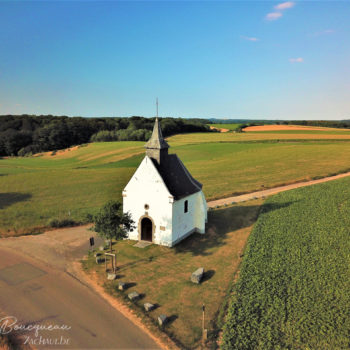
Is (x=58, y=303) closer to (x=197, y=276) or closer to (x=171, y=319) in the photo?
(x=171, y=319)

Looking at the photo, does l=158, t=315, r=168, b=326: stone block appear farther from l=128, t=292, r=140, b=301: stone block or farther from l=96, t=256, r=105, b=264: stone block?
l=96, t=256, r=105, b=264: stone block

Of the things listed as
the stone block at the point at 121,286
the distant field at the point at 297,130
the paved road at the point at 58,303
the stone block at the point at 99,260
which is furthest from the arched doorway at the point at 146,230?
the distant field at the point at 297,130

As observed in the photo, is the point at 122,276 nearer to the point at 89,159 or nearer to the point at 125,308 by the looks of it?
the point at 125,308

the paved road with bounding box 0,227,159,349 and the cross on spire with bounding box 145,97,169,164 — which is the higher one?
the cross on spire with bounding box 145,97,169,164

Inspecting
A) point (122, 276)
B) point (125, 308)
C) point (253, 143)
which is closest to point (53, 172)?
point (122, 276)

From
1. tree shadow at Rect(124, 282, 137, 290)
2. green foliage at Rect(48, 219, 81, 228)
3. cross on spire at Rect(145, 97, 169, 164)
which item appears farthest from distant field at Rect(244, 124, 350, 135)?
tree shadow at Rect(124, 282, 137, 290)

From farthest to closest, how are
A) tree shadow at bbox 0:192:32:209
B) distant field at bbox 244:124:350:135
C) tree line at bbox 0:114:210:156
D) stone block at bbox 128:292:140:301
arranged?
1. distant field at bbox 244:124:350:135
2. tree line at bbox 0:114:210:156
3. tree shadow at bbox 0:192:32:209
4. stone block at bbox 128:292:140:301
